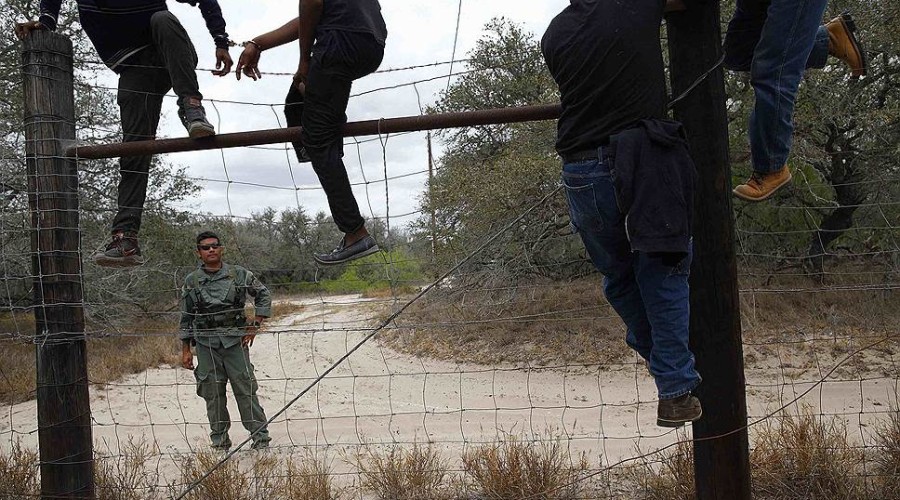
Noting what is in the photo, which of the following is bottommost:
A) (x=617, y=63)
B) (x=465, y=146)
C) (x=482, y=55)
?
(x=617, y=63)

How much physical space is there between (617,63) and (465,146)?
9707mm

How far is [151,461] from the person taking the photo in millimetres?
5465

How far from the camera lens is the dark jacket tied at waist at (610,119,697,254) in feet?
6.67

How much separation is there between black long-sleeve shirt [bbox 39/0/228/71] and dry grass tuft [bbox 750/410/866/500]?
12.3 feet

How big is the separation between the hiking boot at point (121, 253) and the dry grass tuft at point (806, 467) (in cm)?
359

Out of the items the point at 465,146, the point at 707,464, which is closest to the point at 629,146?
the point at 707,464

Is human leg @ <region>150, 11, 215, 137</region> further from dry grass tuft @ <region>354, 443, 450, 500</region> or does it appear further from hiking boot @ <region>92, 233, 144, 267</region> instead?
dry grass tuft @ <region>354, 443, 450, 500</region>

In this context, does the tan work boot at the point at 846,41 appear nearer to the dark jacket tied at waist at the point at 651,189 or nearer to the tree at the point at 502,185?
the dark jacket tied at waist at the point at 651,189

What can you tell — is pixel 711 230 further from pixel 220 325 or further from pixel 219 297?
pixel 220 325

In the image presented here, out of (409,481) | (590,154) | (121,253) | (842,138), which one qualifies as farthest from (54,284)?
(842,138)

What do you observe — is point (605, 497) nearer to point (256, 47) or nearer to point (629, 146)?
point (629, 146)

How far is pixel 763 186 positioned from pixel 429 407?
7080 mm

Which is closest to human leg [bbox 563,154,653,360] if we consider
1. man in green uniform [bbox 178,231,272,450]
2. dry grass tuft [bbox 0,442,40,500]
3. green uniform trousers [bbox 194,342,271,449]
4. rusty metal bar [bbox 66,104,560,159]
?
rusty metal bar [bbox 66,104,560,159]

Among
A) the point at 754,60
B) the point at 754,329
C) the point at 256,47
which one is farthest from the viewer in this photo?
the point at 754,329
